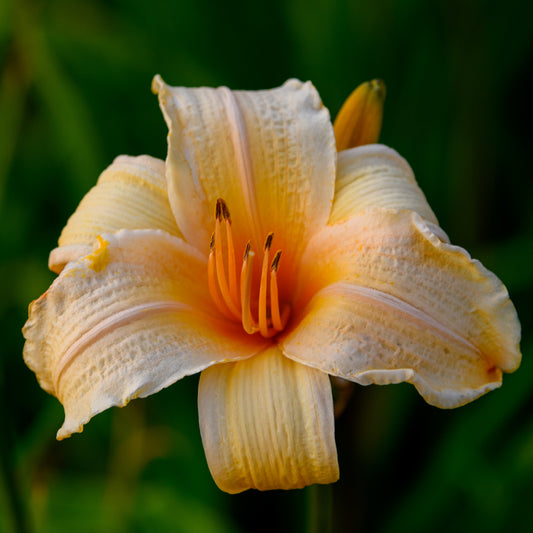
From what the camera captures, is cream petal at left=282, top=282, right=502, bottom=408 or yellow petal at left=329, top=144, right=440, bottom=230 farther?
yellow petal at left=329, top=144, right=440, bottom=230

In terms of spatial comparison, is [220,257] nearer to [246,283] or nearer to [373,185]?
[246,283]

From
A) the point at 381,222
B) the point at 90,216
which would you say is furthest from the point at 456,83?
the point at 90,216

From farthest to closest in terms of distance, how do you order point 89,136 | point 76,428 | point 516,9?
point 516,9
point 89,136
point 76,428

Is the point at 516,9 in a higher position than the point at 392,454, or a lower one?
higher

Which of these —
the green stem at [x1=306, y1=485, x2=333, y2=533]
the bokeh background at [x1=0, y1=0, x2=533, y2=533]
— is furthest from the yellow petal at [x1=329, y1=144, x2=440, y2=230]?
the bokeh background at [x1=0, y1=0, x2=533, y2=533]

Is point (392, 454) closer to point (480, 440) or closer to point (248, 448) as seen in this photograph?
point (480, 440)

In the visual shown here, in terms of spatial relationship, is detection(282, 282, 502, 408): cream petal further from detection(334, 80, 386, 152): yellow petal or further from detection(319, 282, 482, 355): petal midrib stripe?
detection(334, 80, 386, 152): yellow petal

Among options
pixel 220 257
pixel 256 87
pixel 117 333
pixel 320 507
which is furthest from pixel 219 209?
pixel 256 87
